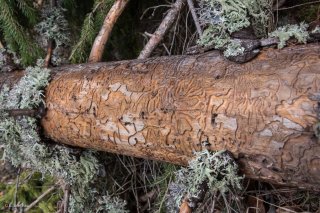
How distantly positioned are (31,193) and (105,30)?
126 centimetres

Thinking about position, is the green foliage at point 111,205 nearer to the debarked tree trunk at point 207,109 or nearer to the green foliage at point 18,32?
the debarked tree trunk at point 207,109

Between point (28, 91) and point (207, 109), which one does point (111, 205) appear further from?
point (207, 109)

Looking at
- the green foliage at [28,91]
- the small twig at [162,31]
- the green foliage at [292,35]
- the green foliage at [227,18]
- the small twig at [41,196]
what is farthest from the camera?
the small twig at [41,196]

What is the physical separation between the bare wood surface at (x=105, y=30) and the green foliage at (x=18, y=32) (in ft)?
1.12

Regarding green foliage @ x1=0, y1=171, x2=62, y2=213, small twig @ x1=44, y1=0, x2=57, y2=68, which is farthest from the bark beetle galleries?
green foliage @ x1=0, y1=171, x2=62, y2=213

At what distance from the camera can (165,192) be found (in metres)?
1.98

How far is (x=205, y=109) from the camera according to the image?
1253mm

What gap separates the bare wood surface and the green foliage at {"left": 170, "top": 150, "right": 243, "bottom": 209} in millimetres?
913

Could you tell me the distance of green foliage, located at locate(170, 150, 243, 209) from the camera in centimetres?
122

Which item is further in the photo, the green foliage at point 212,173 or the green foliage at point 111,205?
the green foliage at point 111,205

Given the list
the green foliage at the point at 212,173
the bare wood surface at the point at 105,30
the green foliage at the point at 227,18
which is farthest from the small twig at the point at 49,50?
the green foliage at the point at 212,173

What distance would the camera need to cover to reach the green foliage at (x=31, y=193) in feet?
7.82

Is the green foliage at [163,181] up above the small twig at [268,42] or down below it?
below

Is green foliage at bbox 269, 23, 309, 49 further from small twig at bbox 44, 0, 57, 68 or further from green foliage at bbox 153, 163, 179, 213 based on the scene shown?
small twig at bbox 44, 0, 57, 68
